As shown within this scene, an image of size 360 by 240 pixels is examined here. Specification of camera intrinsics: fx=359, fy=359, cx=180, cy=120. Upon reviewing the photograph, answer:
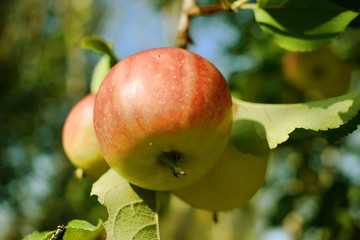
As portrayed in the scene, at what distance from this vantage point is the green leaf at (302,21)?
940 millimetres

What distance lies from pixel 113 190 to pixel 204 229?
7065 mm

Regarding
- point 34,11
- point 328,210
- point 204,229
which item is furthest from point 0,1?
point 328,210

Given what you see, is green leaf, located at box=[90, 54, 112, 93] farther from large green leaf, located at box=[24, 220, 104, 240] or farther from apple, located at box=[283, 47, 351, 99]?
apple, located at box=[283, 47, 351, 99]

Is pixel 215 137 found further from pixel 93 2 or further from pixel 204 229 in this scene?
pixel 93 2

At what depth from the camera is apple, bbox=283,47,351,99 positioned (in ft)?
6.57

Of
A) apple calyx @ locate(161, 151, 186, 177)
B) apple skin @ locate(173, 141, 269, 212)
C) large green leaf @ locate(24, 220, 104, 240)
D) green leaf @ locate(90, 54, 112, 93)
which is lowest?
apple skin @ locate(173, 141, 269, 212)

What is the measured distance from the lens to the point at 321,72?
6.62 feet

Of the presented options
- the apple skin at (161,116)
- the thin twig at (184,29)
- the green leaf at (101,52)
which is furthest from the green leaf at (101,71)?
the apple skin at (161,116)

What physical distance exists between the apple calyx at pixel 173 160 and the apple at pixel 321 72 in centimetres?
152

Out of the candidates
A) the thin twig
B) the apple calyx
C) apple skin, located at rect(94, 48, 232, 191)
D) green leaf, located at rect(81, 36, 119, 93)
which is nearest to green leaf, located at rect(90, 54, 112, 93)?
green leaf, located at rect(81, 36, 119, 93)

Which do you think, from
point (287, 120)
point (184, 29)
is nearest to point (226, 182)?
point (287, 120)

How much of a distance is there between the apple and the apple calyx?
152cm

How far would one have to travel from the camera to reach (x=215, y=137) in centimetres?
67

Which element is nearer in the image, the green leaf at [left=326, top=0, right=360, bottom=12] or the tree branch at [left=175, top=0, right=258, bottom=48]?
the green leaf at [left=326, top=0, right=360, bottom=12]
